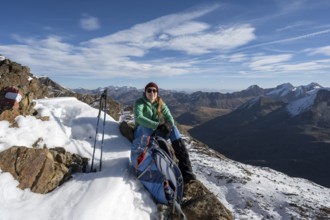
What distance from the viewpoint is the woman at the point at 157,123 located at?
1155cm

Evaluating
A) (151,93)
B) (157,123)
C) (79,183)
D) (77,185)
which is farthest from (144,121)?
(77,185)

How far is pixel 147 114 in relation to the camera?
12336 mm

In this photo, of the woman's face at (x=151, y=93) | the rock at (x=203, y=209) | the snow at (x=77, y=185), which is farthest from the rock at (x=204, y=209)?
the woman's face at (x=151, y=93)

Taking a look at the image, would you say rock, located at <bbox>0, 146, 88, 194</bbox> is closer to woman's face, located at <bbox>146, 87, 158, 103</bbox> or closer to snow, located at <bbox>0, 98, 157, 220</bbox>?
snow, located at <bbox>0, 98, 157, 220</bbox>

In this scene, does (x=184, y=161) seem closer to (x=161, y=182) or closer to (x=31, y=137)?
(x=161, y=182)

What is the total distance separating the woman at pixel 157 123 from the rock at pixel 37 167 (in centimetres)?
289

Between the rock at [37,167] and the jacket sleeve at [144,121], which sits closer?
the rock at [37,167]

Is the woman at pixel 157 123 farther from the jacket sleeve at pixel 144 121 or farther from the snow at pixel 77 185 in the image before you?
the snow at pixel 77 185

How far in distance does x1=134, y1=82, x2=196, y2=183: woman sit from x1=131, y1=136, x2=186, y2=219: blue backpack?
985mm

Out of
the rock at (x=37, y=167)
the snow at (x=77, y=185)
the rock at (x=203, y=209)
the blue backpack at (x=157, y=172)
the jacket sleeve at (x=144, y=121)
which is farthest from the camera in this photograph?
the jacket sleeve at (x=144, y=121)

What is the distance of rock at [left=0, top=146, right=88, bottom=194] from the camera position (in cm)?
907

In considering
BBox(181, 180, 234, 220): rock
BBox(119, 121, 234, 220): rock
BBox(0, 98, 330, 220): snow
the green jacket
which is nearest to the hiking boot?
BBox(119, 121, 234, 220): rock

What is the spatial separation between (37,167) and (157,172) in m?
3.82

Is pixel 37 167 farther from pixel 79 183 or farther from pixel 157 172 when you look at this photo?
pixel 157 172
